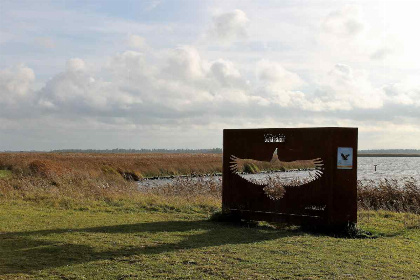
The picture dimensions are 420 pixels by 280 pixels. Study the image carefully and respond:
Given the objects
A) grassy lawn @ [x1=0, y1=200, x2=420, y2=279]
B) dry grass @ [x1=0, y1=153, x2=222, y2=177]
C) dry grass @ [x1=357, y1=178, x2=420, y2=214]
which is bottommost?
grassy lawn @ [x1=0, y1=200, x2=420, y2=279]

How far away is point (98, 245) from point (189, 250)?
173 centimetres

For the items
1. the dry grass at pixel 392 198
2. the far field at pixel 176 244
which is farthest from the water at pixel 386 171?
the far field at pixel 176 244

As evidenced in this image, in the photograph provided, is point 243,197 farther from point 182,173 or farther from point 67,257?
point 182,173

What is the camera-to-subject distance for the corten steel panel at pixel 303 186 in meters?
10.7

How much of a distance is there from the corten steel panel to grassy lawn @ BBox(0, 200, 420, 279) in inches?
19.3

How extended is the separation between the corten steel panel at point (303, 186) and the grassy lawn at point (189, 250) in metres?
0.49

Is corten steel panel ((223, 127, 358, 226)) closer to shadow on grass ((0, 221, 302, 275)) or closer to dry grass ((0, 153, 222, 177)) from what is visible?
shadow on grass ((0, 221, 302, 275))

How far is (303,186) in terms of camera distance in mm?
11086

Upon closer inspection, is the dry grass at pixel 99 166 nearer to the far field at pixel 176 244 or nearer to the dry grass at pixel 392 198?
the far field at pixel 176 244

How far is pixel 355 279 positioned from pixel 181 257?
2765 millimetres

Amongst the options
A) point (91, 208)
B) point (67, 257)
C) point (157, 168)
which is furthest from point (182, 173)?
point (67, 257)

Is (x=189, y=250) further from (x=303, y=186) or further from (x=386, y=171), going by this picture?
(x=386, y=171)

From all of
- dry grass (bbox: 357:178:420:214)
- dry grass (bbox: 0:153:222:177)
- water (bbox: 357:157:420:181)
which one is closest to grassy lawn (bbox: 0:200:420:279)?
dry grass (bbox: 357:178:420:214)

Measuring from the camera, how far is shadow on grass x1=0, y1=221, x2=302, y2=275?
7.68 m
